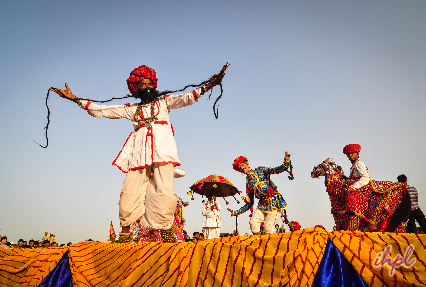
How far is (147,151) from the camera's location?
3.97 meters

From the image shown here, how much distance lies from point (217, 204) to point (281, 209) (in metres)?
5.29

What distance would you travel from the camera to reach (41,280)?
3051 millimetres

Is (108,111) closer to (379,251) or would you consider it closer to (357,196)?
(379,251)

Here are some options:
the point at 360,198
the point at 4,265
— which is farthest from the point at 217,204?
the point at 4,265

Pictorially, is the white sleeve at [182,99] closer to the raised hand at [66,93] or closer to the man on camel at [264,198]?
the raised hand at [66,93]

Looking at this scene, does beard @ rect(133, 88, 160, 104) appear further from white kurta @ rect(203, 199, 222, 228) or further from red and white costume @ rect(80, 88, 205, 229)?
white kurta @ rect(203, 199, 222, 228)

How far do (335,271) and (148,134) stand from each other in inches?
113

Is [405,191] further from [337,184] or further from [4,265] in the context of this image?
[4,265]

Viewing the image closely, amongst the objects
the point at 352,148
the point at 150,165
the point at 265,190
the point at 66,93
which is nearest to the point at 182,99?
the point at 150,165

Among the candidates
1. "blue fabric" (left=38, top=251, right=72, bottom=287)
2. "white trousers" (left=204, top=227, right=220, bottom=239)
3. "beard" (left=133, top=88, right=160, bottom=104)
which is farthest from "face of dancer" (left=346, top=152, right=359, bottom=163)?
"white trousers" (left=204, top=227, right=220, bottom=239)

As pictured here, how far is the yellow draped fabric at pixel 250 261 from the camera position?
164 cm

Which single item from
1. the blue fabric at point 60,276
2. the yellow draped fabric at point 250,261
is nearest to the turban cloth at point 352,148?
the yellow draped fabric at point 250,261

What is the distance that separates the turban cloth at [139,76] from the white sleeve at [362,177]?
3.79m

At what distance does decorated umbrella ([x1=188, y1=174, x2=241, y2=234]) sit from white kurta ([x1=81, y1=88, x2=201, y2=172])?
6118 millimetres
